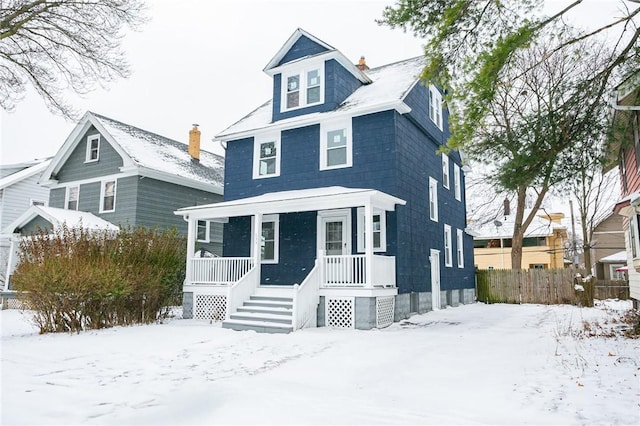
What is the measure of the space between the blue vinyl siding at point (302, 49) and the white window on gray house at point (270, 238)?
558 cm

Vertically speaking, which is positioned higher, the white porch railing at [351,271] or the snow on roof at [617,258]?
the snow on roof at [617,258]

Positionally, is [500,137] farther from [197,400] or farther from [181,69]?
[181,69]

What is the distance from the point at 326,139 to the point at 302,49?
3.51 meters

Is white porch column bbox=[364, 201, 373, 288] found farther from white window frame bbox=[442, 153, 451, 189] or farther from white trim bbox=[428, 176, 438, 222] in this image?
white window frame bbox=[442, 153, 451, 189]

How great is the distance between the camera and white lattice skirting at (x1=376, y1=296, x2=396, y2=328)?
38.0 feet

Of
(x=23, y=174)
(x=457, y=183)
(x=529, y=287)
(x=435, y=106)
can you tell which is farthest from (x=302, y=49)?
(x=23, y=174)

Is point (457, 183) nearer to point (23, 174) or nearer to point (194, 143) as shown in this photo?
point (194, 143)

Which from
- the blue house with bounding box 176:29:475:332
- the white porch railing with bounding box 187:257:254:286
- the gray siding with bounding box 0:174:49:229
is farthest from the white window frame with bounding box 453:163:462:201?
the gray siding with bounding box 0:174:49:229

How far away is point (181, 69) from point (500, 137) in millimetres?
40486

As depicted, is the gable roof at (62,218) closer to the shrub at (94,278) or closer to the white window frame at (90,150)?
the white window frame at (90,150)

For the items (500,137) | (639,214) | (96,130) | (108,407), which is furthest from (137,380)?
(96,130)

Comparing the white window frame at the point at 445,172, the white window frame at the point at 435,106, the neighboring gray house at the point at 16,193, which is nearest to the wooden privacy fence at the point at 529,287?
the white window frame at the point at 445,172

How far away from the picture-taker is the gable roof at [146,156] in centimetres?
1883

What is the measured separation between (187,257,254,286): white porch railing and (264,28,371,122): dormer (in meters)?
5.25
